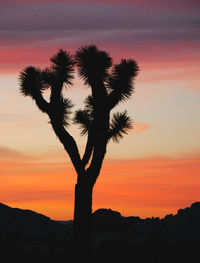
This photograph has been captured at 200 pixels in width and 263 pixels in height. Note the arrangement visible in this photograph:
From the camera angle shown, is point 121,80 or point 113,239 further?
point 113,239

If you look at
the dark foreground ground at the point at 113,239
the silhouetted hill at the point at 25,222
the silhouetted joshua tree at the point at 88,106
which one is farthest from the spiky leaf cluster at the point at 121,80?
the silhouetted hill at the point at 25,222

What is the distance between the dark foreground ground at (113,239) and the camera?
66.5ft

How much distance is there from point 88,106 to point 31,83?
78.9 inches

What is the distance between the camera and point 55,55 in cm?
1838

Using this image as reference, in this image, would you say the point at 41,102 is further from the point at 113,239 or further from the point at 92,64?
the point at 113,239

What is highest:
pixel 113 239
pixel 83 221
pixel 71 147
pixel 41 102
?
pixel 41 102

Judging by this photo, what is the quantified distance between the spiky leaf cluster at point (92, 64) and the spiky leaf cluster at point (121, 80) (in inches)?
11.8

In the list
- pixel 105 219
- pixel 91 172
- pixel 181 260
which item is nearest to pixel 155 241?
pixel 181 260

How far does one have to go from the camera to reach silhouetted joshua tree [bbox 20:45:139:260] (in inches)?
687

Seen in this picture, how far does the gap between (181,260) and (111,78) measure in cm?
700

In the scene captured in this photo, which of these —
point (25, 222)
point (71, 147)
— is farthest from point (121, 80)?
point (25, 222)

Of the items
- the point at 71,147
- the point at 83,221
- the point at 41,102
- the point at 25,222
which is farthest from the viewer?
the point at 25,222

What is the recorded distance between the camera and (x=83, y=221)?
17438mm

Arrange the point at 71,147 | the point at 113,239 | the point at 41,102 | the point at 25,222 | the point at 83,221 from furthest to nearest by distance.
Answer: the point at 25,222, the point at 113,239, the point at 41,102, the point at 71,147, the point at 83,221
